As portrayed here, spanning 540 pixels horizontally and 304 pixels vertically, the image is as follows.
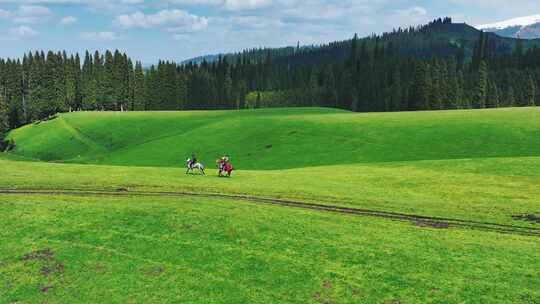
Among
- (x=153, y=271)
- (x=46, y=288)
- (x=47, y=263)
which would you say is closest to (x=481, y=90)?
(x=153, y=271)

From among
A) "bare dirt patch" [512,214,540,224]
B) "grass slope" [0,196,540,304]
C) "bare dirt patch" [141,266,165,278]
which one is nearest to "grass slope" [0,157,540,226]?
"bare dirt patch" [512,214,540,224]

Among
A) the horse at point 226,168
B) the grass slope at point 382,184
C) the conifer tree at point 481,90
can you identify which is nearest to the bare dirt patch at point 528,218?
the grass slope at point 382,184

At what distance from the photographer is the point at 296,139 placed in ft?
270

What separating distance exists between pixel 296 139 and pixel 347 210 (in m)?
51.0

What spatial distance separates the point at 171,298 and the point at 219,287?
92.7 inches

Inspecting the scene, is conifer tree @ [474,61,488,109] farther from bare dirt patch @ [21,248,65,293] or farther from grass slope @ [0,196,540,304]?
bare dirt patch @ [21,248,65,293]

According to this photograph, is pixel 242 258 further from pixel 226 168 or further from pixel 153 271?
pixel 226 168

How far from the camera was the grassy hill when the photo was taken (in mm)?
67188

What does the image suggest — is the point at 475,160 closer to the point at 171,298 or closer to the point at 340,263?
the point at 340,263

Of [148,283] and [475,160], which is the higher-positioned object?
[475,160]

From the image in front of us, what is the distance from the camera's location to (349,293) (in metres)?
20.2

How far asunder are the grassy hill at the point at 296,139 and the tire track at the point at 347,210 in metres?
34.5

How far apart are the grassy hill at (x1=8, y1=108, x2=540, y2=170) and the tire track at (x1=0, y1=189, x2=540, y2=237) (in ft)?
113

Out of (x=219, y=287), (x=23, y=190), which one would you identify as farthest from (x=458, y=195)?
(x=23, y=190)
